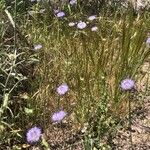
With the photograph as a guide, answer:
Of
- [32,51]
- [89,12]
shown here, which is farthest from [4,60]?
[89,12]

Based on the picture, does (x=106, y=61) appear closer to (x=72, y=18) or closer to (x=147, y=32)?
(x=147, y=32)

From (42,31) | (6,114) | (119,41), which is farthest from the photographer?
(42,31)

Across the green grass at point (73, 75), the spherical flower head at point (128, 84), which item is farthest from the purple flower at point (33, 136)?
the spherical flower head at point (128, 84)

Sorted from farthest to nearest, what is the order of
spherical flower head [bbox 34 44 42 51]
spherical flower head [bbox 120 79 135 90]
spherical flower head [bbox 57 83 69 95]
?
spherical flower head [bbox 34 44 42 51] < spherical flower head [bbox 57 83 69 95] < spherical flower head [bbox 120 79 135 90]

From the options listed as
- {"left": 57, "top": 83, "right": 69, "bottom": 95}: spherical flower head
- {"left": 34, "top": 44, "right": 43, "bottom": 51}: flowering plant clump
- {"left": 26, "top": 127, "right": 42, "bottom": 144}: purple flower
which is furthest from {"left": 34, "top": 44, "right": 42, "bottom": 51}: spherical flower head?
{"left": 26, "top": 127, "right": 42, "bottom": 144}: purple flower

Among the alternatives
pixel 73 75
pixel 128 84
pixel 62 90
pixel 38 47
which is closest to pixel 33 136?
pixel 62 90

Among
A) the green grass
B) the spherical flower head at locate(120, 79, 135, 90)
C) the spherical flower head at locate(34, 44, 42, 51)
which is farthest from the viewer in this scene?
the spherical flower head at locate(34, 44, 42, 51)

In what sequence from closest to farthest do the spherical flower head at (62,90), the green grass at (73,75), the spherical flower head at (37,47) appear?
1. the spherical flower head at (62,90)
2. the green grass at (73,75)
3. the spherical flower head at (37,47)

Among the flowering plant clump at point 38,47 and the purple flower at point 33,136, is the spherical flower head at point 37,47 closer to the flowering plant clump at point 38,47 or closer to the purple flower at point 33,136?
the flowering plant clump at point 38,47

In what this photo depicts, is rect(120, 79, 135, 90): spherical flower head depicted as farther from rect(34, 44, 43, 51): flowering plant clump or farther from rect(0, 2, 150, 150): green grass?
rect(34, 44, 43, 51): flowering plant clump
